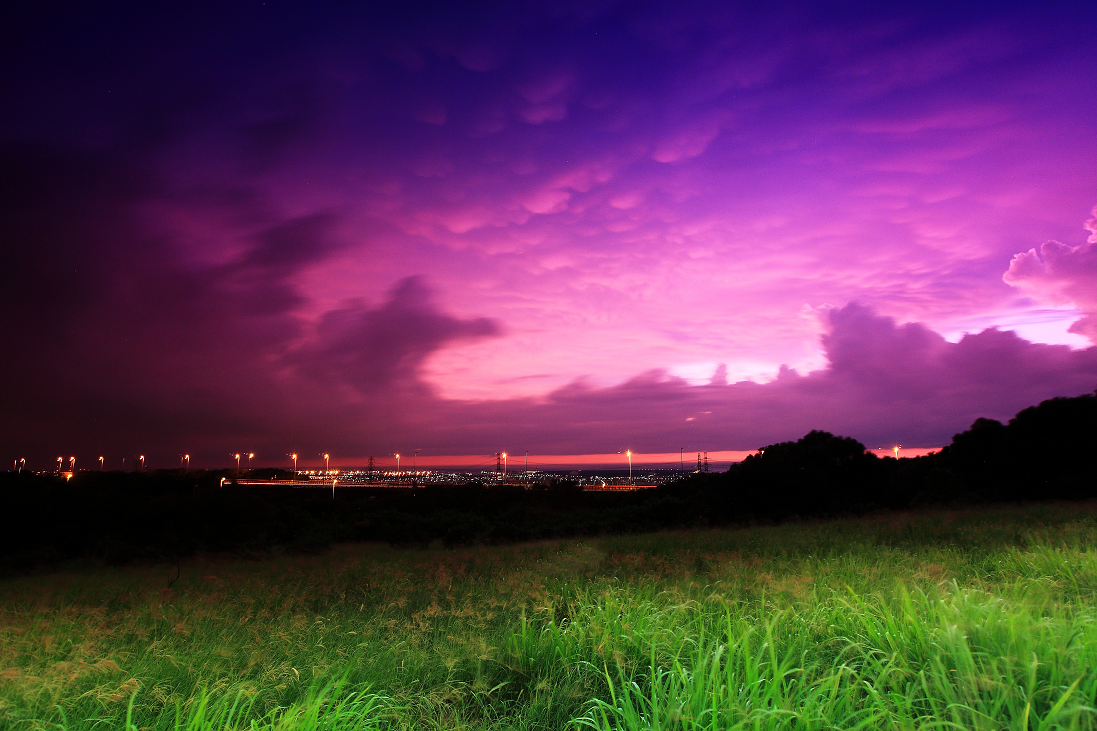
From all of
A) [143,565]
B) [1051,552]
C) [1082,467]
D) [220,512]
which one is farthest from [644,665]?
[1082,467]

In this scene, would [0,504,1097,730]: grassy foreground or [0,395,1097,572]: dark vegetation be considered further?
[0,395,1097,572]: dark vegetation

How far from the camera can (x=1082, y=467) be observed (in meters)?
27.5

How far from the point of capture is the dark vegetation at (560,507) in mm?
21766

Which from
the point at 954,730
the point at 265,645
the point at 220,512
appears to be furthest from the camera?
the point at 220,512

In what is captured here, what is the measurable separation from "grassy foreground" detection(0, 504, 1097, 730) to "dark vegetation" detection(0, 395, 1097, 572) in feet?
54.0

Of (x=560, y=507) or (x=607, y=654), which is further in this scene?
(x=560, y=507)

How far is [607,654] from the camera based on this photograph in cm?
450

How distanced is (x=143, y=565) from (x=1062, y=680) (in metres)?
21.8

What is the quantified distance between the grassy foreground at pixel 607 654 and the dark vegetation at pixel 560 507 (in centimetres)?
1646

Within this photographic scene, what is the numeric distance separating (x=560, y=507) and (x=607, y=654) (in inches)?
1352

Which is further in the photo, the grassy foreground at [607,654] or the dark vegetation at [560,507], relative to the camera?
the dark vegetation at [560,507]

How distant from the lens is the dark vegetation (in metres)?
21.8

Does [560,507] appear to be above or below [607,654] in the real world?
below

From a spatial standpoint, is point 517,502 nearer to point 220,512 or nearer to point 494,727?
point 220,512
